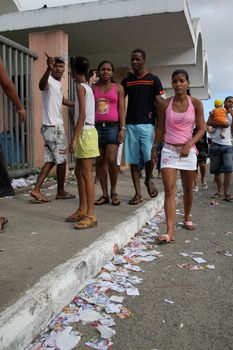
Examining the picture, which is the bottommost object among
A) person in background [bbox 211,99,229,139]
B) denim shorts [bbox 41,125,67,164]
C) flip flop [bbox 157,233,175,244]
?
flip flop [bbox 157,233,175,244]

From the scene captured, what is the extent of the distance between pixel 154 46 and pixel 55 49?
4801mm

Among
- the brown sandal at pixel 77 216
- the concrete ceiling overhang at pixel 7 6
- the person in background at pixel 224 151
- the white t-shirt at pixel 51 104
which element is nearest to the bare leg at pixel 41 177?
the white t-shirt at pixel 51 104

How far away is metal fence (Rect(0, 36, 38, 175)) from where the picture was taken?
6.50 m

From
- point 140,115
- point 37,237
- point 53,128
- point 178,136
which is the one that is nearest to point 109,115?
point 140,115

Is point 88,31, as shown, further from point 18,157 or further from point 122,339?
point 122,339

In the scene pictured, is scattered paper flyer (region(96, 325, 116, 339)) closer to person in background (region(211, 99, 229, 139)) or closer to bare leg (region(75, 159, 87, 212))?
bare leg (region(75, 159, 87, 212))

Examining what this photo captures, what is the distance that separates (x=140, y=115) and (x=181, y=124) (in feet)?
3.93

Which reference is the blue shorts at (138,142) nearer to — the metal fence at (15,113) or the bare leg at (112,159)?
the bare leg at (112,159)

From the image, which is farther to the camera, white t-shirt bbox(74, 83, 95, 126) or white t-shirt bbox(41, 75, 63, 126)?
white t-shirt bbox(41, 75, 63, 126)

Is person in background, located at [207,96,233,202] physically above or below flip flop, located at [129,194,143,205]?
above

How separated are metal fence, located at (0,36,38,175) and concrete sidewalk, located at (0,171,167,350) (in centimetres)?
139

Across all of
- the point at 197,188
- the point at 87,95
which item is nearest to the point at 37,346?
the point at 87,95

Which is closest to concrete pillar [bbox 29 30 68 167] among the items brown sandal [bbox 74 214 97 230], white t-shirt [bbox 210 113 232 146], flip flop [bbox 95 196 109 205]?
flip flop [bbox 95 196 109 205]

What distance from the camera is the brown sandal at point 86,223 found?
4160 millimetres
